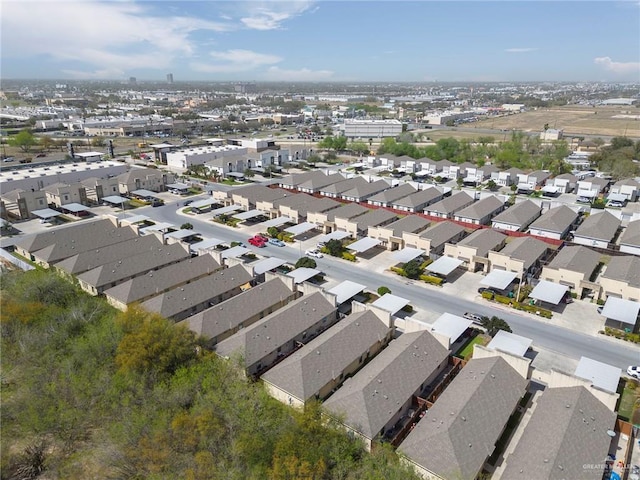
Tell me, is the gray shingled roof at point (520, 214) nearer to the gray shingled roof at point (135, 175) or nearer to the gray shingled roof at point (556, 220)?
the gray shingled roof at point (556, 220)

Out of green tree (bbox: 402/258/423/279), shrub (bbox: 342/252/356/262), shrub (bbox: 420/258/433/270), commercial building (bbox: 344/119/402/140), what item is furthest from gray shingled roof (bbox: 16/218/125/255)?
commercial building (bbox: 344/119/402/140)

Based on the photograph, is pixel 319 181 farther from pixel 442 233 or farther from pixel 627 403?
pixel 627 403

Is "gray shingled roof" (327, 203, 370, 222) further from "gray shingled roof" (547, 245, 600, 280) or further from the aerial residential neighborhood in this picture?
"gray shingled roof" (547, 245, 600, 280)

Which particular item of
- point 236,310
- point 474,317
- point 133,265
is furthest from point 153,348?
point 474,317

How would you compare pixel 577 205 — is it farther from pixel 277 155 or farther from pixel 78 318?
pixel 78 318

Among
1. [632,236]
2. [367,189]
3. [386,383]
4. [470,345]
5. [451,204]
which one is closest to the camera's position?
[386,383]

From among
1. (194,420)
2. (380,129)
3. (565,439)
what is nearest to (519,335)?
(565,439)
